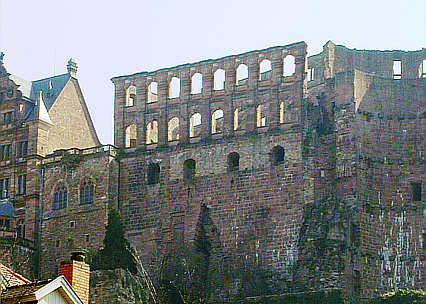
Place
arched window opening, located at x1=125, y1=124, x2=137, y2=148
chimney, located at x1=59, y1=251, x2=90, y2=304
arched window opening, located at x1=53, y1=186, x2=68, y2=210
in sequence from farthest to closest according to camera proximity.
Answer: arched window opening, located at x1=125, y1=124, x2=137, y2=148
arched window opening, located at x1=53, y1=186, x2=68, y2=210
chimney, located at x1=59, y1=251, x2=90, y2=304

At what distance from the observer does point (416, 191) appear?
68375 millimetres

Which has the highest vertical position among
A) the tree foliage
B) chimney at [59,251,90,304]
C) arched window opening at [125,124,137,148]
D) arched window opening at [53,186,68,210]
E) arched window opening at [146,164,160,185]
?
arched window opening at [125,124,137,148]

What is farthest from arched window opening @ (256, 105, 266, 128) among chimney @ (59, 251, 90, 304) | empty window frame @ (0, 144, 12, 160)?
chimney @ (59, 251, 90, 304)

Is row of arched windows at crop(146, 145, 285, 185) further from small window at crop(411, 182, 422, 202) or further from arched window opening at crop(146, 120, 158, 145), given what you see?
small window at crop(411, 182, 422, 202)

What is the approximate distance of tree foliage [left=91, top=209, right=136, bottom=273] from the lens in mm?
67062

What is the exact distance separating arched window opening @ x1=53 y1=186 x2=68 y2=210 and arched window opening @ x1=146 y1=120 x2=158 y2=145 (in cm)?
591

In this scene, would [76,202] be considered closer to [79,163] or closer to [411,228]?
[79,163]

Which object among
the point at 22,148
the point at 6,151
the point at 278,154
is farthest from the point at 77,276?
the point at 6,151

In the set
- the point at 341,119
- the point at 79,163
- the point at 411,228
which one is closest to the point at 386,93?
the point at 341,119

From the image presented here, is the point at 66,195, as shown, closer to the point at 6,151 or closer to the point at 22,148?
the point at 22,148

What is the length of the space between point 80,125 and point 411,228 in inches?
989

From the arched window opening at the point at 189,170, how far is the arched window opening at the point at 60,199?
7.76 meters

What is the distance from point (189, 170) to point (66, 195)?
7.93 metres

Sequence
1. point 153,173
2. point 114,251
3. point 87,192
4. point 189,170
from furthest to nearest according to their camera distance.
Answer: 1. point 87,192
2. point 153,173
3. point 189,170
4. point 114,251
